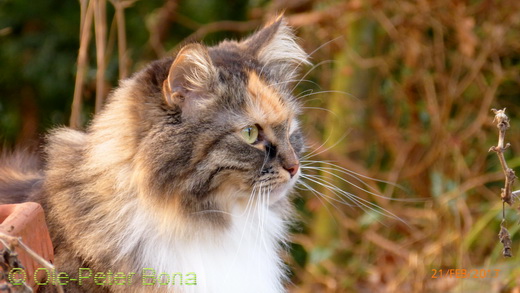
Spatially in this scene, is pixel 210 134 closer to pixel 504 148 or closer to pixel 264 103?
pixel 264 103

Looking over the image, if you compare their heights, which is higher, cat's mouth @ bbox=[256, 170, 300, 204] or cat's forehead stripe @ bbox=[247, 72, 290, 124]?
cat's forehead stripe @ bbox=[247, 72, 290, 124]

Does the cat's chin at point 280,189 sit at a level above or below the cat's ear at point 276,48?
below

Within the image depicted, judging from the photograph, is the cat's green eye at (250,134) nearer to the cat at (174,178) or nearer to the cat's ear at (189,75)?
the cat at (174,178)

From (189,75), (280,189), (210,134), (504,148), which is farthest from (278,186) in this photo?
(504,148)

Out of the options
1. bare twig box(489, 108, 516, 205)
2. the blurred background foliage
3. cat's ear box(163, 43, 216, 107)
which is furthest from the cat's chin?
the blurred background foliage

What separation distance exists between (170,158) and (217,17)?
3259 millimetres

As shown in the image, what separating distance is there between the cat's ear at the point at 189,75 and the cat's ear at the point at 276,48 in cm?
35

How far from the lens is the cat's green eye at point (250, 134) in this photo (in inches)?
88.0

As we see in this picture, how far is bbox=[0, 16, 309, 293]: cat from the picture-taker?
218 centimetres

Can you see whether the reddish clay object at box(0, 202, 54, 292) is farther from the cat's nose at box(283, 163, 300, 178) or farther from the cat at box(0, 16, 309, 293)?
the cat's nose at box(283, 163, 300, 178)

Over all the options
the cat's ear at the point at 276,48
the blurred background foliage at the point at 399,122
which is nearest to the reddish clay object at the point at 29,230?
the cat's ear at the point at 276,48

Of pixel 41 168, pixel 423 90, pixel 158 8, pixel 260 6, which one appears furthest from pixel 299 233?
pixel 41 168

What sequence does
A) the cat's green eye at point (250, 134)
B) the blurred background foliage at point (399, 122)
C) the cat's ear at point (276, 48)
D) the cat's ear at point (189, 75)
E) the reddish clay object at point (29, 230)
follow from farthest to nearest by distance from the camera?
1. the blurred background foliage at point (399, 122)
2. the cat's ear at point (276, 48)
3. the cat's green eye at point (250, 134)
4. the cat's ear at point (189, 75)
5. the reddish clay object at point (29, 230)

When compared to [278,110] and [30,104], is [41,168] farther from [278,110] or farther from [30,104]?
[30,104]
